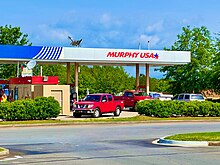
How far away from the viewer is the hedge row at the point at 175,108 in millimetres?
37875

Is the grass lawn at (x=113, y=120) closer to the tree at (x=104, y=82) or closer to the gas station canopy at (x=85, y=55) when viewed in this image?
the gas station canopy at (x=85, y=55)

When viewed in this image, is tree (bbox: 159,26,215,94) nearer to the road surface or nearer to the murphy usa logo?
the murphy usa logo

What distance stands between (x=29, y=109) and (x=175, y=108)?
1111cm

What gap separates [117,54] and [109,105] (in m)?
10.7

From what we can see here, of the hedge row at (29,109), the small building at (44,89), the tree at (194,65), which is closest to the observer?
the hedge row at (29,109)

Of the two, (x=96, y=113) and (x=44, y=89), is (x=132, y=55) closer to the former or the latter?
(x=96, y=113)

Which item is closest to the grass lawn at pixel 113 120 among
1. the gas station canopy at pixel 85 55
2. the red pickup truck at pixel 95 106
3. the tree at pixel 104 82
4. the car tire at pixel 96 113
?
the red pickup truck at pixel 95 106

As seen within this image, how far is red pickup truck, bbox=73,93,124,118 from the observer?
3756 centimetres

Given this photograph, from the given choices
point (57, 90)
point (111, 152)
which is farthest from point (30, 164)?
point (57, 90)

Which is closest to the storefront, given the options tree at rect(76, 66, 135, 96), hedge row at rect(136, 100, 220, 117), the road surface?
hedge row at rect(136, 100, 220, 117)

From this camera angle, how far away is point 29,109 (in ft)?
110

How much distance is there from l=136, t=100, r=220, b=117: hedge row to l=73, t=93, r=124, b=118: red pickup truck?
2055 millimetres

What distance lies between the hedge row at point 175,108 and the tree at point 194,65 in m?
24.1

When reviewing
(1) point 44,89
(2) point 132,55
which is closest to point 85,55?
(2) point 132,55
